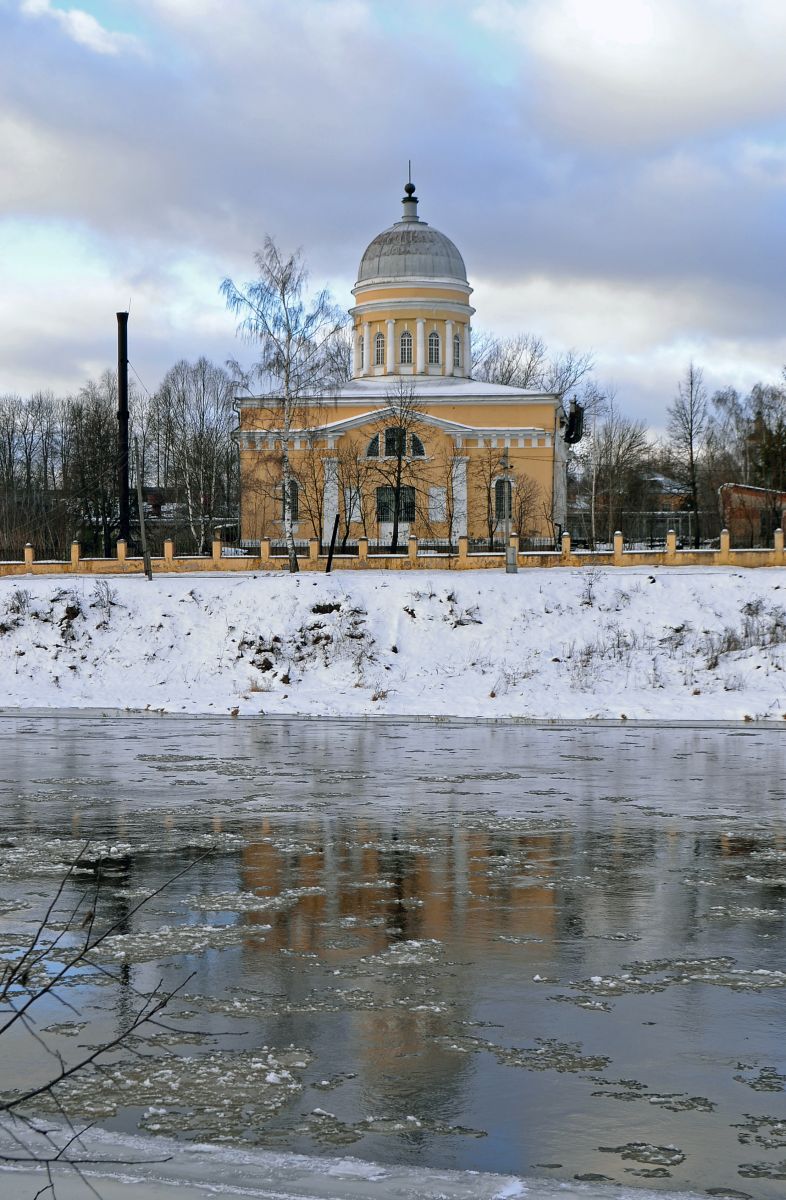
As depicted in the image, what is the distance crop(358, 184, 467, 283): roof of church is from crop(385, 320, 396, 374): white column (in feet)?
7.46

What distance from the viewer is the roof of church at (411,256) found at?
63281 millimetres

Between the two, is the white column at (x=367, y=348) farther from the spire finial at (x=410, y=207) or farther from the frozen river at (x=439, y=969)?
the frozen river at (x=439, y=969)

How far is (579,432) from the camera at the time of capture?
2295 inches

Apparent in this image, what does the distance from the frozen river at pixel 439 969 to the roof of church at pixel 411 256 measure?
163 ft

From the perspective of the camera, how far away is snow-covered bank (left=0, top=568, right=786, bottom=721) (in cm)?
2873

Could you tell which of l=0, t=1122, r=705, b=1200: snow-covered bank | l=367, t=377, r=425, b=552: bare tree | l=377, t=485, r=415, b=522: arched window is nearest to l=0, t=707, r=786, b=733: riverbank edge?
l=0, t=1122, r=705, b=1200: snow-covered bank

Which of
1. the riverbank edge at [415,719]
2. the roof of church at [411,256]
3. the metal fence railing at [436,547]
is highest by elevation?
the roof of church at [411,256]

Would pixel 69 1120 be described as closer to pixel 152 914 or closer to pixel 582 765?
pixel 152 914

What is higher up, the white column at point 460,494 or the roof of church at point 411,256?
the roof of church at point 411,256

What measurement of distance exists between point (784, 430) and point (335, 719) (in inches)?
1722

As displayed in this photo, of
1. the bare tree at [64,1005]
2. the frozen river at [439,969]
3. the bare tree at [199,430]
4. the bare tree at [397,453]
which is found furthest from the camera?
the bare tree at [199,430]

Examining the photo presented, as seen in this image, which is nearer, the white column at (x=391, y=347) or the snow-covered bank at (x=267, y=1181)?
the snow-covered bank at (x=267, y=1181)

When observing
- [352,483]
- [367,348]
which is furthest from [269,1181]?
[367,348]

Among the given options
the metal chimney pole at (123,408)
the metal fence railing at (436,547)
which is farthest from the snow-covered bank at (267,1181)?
the metal chimney pole at (123,408)
